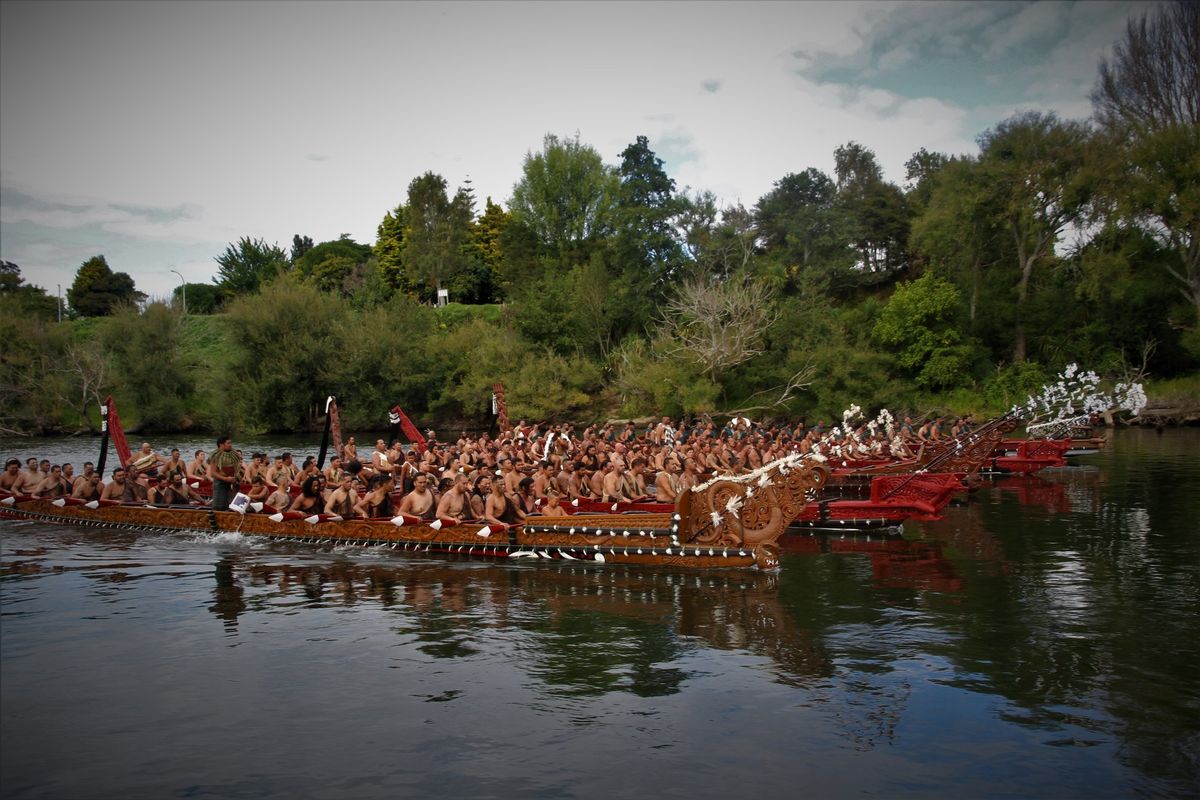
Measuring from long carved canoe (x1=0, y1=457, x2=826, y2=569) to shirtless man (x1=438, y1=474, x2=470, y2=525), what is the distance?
11.0 inches

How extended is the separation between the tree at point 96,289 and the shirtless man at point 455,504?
233ft

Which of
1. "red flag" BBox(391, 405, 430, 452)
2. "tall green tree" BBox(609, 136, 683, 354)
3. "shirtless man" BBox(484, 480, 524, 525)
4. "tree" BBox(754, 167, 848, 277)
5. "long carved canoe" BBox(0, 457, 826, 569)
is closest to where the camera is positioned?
"long carved canoe" BBox(0, 457, 826, 569)

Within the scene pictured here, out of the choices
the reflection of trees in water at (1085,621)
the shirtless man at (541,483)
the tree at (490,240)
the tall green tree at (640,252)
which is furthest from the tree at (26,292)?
the reflection of trees in water at (1085,621)

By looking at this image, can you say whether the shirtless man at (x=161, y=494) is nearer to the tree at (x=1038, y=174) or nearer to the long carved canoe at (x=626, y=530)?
the long carved canoe at (x=626, y=530)

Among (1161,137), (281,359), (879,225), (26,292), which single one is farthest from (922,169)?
(26,292)

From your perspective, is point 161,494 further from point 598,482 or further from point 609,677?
point 609,677

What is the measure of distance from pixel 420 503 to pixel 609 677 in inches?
305

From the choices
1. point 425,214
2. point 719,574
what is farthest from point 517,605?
point 425,214

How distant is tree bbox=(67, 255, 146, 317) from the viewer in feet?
253

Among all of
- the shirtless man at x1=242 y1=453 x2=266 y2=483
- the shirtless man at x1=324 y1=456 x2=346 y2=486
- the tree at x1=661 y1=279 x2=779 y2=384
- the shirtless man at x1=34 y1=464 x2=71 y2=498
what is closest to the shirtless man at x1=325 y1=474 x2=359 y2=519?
the shirtless man at x1=324 y1=456 x2=346 y2=486

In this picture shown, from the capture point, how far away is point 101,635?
12391mm

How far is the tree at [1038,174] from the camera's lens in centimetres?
4641

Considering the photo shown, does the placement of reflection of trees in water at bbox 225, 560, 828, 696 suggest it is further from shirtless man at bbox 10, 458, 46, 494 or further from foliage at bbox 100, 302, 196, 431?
foliage at bbox 100, 302, 196, 431

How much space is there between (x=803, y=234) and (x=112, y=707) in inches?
2299
